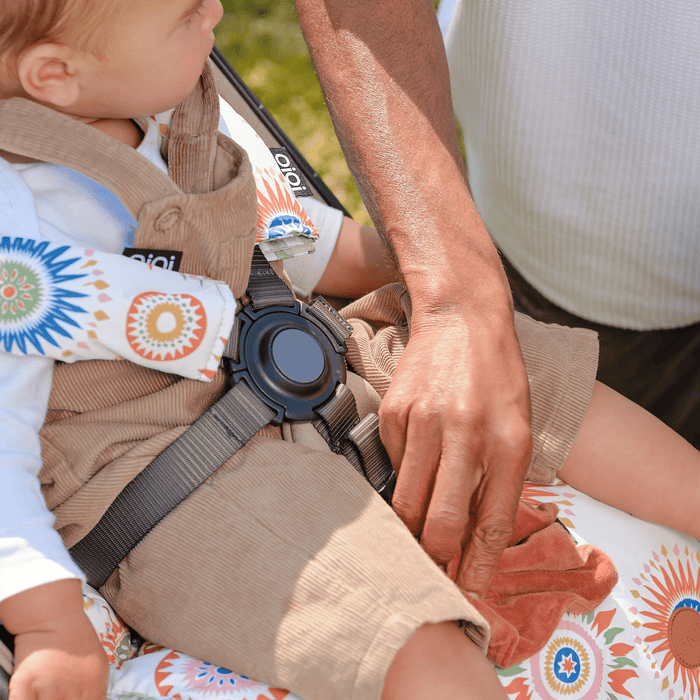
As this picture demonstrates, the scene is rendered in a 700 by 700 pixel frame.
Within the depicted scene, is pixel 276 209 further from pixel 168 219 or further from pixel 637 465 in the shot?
pixel 637 465

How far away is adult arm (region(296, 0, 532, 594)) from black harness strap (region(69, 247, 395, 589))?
0.16 feet

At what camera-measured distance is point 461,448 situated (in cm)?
71

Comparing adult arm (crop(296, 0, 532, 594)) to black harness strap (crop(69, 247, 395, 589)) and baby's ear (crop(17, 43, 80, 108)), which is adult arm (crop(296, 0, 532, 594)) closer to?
black harness strap (crop(69, 247, 395, 589))

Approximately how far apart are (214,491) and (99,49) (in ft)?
1.48

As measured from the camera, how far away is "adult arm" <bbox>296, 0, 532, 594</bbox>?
718 millimetres

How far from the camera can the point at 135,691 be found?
636 millimetres

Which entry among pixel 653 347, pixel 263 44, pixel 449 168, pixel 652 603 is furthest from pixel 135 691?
pixel 263 44

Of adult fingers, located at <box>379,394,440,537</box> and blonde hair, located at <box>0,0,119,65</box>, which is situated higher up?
blonde hair, located at <box>0,0,119,65</box>

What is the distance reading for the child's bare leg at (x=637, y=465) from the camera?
33.0 inches

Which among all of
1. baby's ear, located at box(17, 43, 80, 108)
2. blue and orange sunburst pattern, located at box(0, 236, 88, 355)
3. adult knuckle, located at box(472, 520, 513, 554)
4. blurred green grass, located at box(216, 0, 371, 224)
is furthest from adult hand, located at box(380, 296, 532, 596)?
blurred green grass, located at box(216, 0, 371, 224)

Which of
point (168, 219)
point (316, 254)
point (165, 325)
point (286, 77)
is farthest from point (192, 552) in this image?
point (286, 77)

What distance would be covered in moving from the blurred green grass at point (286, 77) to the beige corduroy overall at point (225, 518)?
116 centimetres

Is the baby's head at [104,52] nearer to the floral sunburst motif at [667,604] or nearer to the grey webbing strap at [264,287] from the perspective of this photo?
the grey webbing strap at [264,287]

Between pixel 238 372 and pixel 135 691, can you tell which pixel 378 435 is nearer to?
pixel 238 372
